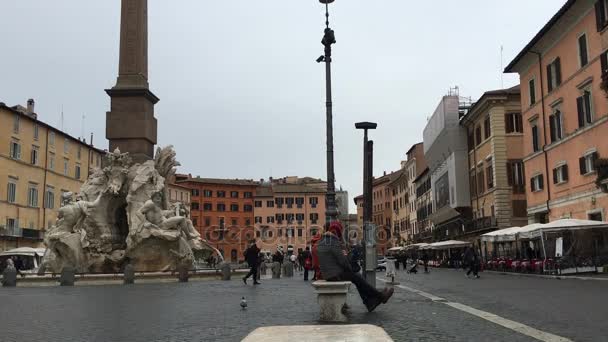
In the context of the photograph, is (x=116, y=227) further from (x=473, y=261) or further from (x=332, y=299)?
(x=332, y=299)

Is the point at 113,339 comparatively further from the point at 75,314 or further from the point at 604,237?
the point at 604,237

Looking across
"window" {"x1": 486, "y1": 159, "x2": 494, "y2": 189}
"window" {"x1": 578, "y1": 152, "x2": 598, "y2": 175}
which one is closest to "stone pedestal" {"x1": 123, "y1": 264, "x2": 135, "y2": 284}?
"window" {"x1": 578, "y1": 152, "x2": 598, "y2": 175}

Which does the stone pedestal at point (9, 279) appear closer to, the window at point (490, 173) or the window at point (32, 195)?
the window at point (32, 195)

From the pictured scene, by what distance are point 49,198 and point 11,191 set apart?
6.43m

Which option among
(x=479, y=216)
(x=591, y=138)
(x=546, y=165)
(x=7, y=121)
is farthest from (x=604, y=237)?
(x=7, y=121)

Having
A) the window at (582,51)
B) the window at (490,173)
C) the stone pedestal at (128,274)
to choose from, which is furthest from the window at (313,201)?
the stone pedestal at (128,274)

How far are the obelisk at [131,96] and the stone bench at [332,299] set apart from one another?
641 inches

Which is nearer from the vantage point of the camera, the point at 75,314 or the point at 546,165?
the point at 75,314

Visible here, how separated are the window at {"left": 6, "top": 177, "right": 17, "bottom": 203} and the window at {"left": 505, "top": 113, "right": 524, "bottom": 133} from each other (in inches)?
1410

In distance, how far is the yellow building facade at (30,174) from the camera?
46875mm

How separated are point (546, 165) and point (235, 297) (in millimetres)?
24681

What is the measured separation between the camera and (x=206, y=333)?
7859 millimetres

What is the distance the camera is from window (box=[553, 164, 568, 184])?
103 feet

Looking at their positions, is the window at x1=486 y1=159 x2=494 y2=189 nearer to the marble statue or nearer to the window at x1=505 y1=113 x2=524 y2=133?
the window at x1=505 y1=113 x2=524 y2=133
